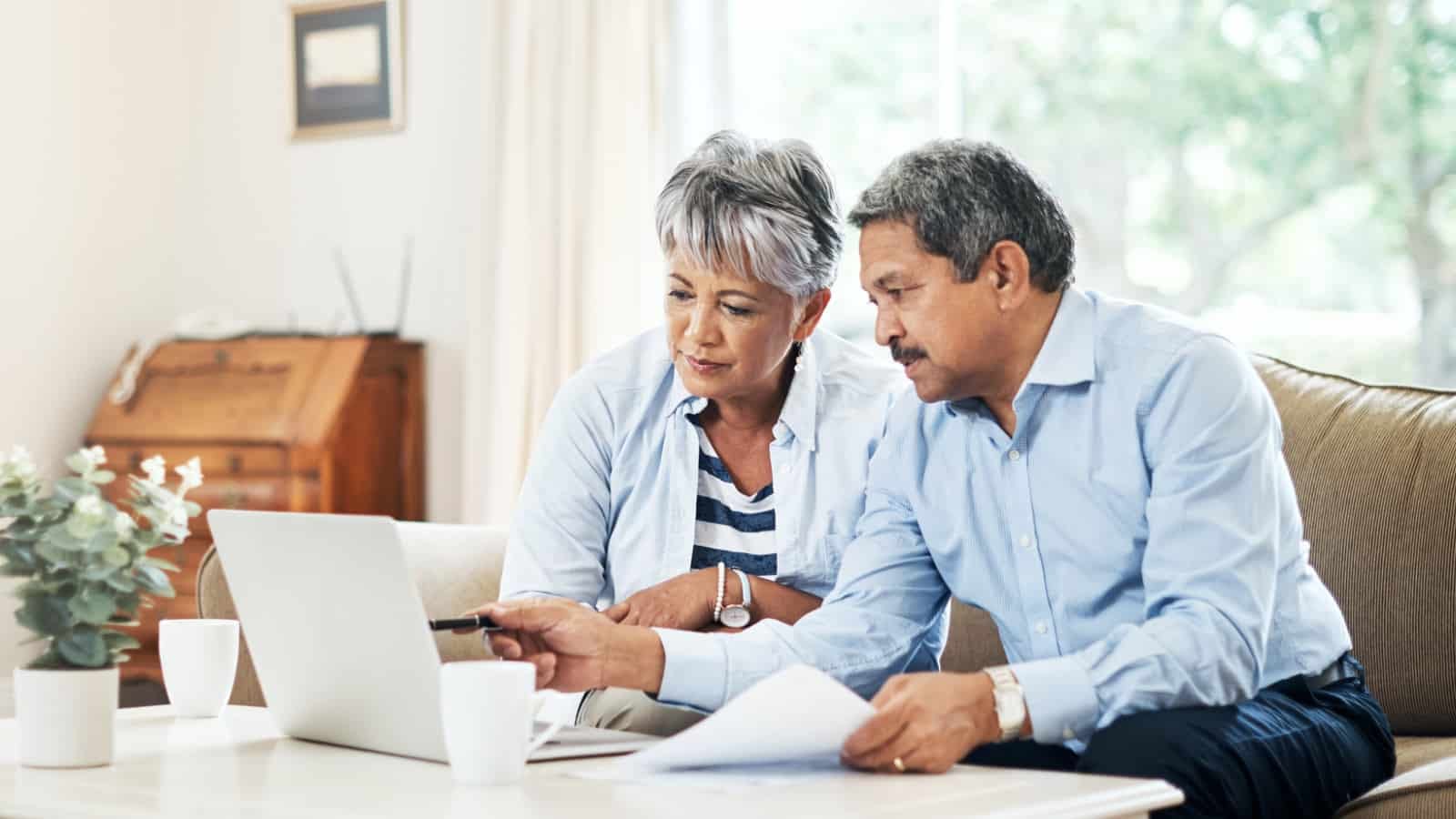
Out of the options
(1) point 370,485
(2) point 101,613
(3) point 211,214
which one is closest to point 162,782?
(2) point 101,613

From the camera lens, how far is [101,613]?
4.37 feet

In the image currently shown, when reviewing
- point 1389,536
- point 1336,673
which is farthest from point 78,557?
point 1389,536

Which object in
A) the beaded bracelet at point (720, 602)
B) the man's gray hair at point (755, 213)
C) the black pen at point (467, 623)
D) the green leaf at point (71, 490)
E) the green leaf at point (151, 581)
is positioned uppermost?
the man's gray hair at point (755, 213)

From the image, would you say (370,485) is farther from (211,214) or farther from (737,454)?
(737,454)

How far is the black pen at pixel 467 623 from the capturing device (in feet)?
4.66

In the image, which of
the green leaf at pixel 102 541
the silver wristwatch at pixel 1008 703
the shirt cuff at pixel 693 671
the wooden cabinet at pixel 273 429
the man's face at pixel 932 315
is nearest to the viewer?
the green leaf at pixel 102 541

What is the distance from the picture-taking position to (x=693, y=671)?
1592 mm

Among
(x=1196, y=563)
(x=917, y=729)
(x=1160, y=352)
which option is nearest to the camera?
(x=917, y=729)

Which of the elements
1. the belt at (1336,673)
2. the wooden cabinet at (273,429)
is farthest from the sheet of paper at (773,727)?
the wooden cabinet at (273,429)

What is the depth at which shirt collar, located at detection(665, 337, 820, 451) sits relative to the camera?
6.57 ft

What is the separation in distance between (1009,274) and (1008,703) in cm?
48

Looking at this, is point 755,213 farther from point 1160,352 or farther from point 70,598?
point 70,598

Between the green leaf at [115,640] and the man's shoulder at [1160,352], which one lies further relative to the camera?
the man's shoulder at [1160,352]

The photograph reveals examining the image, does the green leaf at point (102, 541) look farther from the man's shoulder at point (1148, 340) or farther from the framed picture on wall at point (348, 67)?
the framed picture on wall at point (348, 67)
